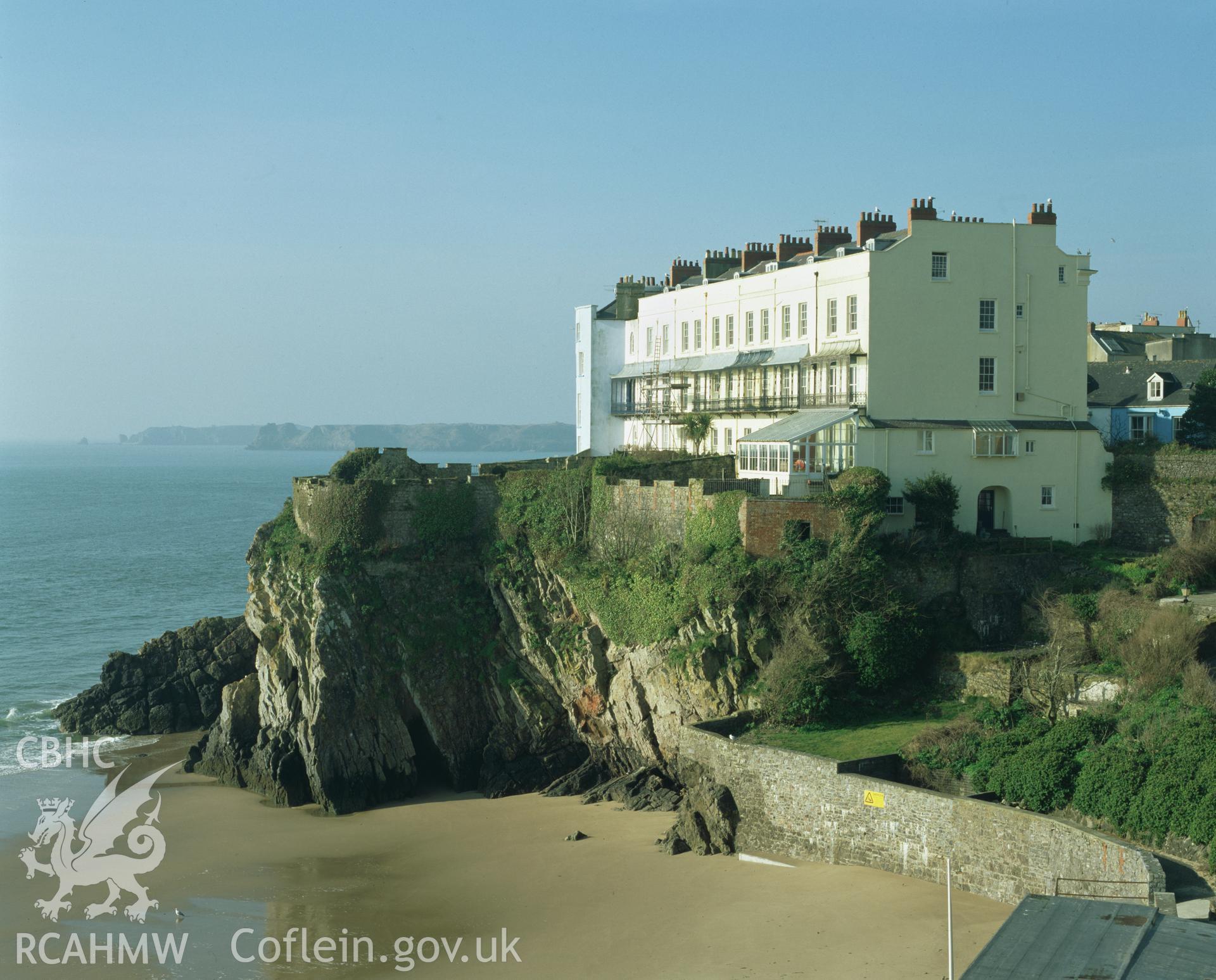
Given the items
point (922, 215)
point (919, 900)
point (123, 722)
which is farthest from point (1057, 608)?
point (123, 722)

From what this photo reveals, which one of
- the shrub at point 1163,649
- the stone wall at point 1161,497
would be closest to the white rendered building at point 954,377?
the stone wall at point 1161,497

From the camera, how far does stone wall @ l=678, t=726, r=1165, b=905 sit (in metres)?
21.0

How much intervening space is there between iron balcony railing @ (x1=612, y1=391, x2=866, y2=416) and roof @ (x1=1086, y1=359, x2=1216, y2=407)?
10.7 m

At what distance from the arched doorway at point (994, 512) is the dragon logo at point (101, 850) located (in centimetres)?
2245

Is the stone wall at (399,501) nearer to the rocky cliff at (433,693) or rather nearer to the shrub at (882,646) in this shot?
the rocky cliff at (433,693)

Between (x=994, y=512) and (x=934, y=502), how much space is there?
9.67ft

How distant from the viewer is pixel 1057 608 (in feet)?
97.3

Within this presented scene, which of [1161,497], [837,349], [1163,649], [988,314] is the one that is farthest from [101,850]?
[1161,497]

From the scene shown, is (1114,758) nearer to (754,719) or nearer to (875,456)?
(754,719)

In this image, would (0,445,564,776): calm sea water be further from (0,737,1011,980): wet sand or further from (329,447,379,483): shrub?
(329,447,379,483): shrub

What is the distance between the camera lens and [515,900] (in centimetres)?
2514

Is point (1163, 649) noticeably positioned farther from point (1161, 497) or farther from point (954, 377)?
point (954, 377)

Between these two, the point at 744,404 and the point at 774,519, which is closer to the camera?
the point at 774,519

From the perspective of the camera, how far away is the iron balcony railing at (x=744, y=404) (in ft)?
117
